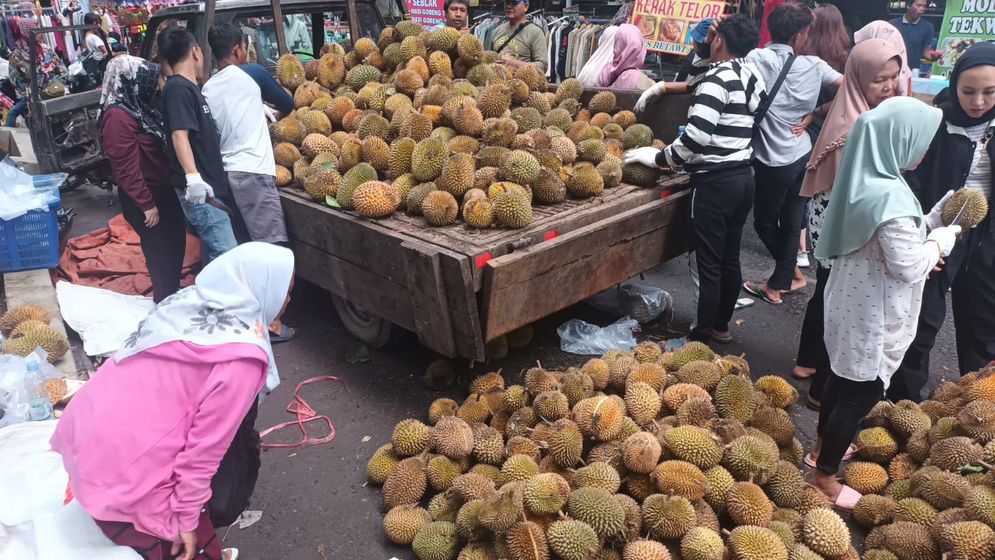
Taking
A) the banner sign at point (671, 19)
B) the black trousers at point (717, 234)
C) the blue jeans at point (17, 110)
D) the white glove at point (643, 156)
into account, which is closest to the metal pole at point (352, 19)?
the white glove at point (643, 156)

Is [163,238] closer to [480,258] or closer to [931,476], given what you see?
[480,258]

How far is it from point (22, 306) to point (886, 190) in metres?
5.10

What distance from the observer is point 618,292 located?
4902 millimetres

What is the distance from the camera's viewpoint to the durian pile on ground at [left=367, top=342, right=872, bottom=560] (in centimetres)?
238

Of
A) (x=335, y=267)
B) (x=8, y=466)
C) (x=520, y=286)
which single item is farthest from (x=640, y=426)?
(x=8, y=466)

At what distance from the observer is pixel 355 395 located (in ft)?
13.3

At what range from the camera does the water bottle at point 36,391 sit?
10.5 ft

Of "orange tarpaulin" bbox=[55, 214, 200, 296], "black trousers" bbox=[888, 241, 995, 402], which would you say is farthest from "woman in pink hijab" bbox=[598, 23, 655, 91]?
"orange tarpaulin" bbox=[55, 214, 200, 296]

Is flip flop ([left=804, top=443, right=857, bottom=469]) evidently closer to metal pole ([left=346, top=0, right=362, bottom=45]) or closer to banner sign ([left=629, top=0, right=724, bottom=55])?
metal pole ([left=346, top=0, right=362, bottom=45])

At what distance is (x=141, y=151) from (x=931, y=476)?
477cm

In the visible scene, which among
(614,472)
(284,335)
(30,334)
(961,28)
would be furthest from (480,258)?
(961,28)

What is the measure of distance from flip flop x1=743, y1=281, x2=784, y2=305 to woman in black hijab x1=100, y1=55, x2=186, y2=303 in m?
4.44

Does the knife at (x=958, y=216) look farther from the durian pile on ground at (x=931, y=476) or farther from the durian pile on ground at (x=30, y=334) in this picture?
the durian pile on ground at (x=30, y=334)

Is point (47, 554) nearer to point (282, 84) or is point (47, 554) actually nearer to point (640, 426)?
point (640, 426)
